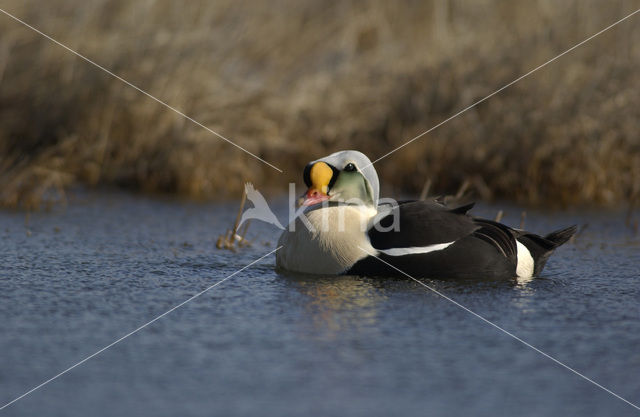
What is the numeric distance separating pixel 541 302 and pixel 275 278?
1.62 m

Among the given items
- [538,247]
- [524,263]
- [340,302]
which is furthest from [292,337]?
[538,247]

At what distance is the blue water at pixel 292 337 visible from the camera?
3707 mm

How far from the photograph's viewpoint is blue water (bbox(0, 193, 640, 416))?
371 centimetres

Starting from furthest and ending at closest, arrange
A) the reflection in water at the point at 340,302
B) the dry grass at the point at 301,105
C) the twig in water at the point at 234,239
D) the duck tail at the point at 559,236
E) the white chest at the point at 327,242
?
1. the dry grass at the point at 301,105
2. the twig in water at the point at 234,239
3. the duck tail at the point at 559,236
4. the white chest at the point at 327,242
5. the reflection in water at the point at 340,302

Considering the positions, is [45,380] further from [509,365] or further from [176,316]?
[509,365]

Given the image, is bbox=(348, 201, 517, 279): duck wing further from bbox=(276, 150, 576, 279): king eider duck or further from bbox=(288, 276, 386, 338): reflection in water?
bbox=(288, 276, 386, 338): reflection in water

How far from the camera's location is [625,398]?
12.4 ft

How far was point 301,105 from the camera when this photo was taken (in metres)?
10.5

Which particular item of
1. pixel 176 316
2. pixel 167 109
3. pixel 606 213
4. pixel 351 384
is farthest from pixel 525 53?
pixel 351 384

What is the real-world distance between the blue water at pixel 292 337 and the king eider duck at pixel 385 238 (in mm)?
119

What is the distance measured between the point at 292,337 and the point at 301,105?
20.3 ft

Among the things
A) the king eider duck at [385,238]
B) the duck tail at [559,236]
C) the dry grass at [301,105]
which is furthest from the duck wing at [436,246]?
the dry grass at [301,105]

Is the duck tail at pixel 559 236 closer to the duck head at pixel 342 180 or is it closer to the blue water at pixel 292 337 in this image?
the blue water at pixel 292 337

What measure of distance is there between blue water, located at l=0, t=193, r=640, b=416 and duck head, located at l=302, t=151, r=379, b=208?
61cm
